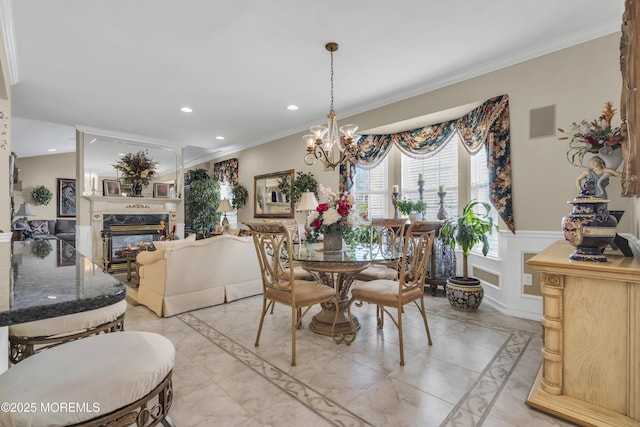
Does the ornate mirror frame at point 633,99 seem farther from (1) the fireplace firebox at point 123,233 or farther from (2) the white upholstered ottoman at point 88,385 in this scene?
(1) the fireplace firebox at point 123,233

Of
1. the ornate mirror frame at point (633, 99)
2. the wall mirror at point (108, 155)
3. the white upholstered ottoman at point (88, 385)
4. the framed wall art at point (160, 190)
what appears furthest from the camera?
the framed wall art at point (160, 190)

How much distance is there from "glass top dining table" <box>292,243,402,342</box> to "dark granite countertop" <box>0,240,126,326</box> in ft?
5.29

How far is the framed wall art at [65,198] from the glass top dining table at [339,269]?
9.42m

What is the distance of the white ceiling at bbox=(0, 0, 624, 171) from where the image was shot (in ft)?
8.02

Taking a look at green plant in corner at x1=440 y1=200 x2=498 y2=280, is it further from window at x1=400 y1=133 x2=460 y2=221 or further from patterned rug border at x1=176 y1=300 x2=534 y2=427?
patterned rug border at x1=176 y1=300 x2=534 y2=427

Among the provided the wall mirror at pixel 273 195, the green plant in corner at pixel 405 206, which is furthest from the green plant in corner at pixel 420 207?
the wall mirror at pixel 273 195

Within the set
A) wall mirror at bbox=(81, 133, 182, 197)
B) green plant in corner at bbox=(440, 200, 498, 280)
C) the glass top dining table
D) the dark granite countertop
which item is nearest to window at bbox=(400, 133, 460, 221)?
green plant in corner at bbox=(440, 200, 498, 280)

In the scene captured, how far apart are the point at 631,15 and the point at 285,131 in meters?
5.09

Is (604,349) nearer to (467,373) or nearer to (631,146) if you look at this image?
(467,373)

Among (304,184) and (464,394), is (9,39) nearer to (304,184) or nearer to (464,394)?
(304,184)

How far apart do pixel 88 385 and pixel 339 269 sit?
5.75 ft

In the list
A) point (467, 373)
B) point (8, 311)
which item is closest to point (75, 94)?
point (8, 311)

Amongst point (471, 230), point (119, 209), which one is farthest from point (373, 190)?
point (119, 209)

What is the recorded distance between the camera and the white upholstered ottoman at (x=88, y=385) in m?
0.79
